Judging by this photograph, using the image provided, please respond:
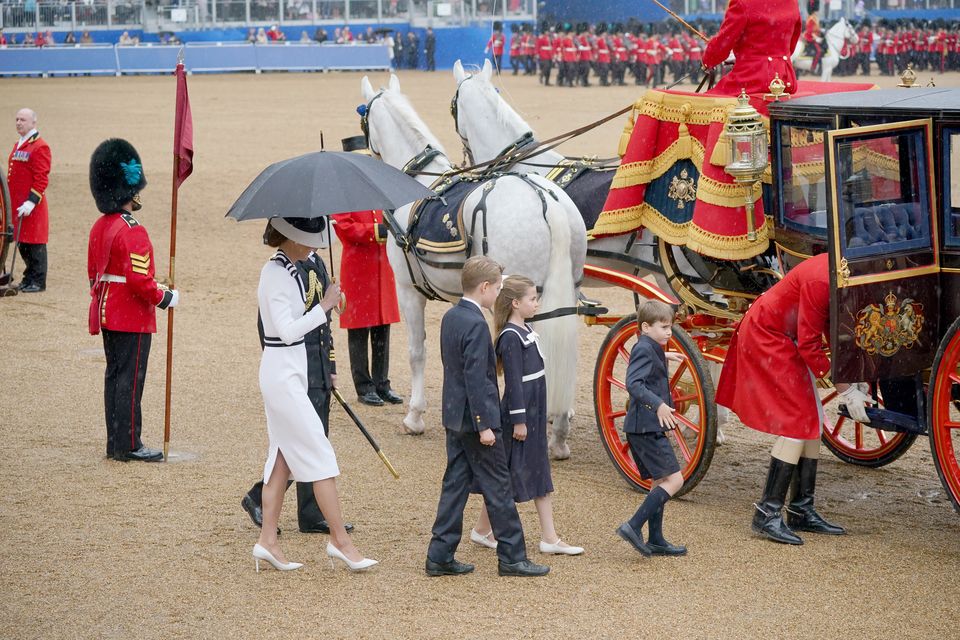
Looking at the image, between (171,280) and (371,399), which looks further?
(371,399)

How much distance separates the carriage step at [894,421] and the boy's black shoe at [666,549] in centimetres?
103

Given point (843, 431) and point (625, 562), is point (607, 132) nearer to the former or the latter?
point (843, 431)

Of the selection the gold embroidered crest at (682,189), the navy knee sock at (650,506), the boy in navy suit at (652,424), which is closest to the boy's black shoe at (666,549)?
the boy in navy suit at (652,424)

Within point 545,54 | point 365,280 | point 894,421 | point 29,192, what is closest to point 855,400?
point 894,421

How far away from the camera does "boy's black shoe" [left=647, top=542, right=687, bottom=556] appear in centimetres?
551

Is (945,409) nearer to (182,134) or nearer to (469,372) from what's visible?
(469,372)

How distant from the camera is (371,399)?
333 inches

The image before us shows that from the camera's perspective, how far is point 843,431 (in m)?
7.52

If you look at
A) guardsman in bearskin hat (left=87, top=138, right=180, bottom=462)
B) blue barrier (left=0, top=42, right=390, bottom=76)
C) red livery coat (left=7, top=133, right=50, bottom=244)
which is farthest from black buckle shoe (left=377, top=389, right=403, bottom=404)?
blue barrier (left=0, top=42, right=390, bottom=76)

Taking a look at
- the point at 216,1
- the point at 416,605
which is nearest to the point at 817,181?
the point at 416,605

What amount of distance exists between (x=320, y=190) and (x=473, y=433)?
3.82ft

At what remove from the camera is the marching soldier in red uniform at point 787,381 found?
532 cm

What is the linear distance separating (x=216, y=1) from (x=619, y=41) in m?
14.2

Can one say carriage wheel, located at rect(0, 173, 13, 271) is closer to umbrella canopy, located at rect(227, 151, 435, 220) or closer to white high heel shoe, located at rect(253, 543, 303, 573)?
umbrella canopy, located at rect(227, 151, 435, 220)
